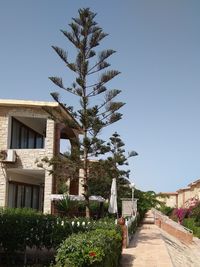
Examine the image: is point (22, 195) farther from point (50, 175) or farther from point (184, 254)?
point (184, 254)

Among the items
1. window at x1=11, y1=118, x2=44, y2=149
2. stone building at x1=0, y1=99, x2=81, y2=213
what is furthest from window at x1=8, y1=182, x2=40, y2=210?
window at x1=11, y1=118, x2=44, y2=149

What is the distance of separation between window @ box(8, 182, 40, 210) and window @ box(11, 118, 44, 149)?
7.10ft

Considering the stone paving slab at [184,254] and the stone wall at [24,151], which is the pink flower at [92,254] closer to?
the stone paving slab at [184,254]

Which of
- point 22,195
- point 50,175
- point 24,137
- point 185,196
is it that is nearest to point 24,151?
point 50,175

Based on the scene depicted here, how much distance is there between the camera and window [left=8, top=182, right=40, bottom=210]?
22.4 m

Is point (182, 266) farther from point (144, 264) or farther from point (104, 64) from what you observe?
point (104, 64)

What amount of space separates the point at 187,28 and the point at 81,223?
274 inches

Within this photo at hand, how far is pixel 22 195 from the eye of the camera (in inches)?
953

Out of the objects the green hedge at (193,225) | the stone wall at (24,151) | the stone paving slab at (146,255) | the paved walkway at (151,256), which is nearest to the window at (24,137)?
the stone wall at (24,151)

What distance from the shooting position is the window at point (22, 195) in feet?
73.6

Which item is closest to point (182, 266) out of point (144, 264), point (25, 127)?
point (144, 264)

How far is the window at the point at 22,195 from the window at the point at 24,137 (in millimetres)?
2164

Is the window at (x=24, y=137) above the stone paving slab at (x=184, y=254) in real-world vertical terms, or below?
above

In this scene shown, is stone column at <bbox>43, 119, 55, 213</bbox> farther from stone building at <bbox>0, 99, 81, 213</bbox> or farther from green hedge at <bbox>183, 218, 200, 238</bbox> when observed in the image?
green hedge at <bbox>183, 218, 200, 238</bbox>
